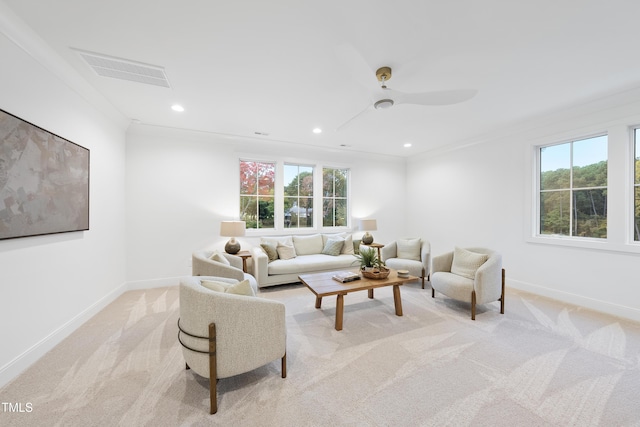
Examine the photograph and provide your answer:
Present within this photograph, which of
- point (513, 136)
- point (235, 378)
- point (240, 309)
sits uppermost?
point (513, 136)

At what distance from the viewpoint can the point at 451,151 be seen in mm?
5258

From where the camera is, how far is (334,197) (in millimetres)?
5859

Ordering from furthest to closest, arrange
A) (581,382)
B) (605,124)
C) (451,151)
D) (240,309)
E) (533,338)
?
(451,151) < (605,124) < (533,338) < (581,382) < (240,309)

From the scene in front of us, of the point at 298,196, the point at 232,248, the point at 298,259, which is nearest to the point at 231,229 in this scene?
the point at 232,248

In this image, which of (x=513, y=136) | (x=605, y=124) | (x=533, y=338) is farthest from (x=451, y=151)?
(x=533, y=338)

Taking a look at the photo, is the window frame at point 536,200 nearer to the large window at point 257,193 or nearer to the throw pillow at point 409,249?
the throw pillow at point 409,249

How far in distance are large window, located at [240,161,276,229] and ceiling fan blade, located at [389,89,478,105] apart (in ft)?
11.0

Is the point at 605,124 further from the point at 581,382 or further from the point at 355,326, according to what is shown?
the point at 355,326

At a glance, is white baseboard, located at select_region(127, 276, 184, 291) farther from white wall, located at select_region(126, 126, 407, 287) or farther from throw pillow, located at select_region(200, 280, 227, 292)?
throw pillow, located at select_region(200, 280, 227, 292)

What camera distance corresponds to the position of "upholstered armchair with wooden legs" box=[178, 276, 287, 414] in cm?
163

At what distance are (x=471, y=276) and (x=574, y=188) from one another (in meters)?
2.13

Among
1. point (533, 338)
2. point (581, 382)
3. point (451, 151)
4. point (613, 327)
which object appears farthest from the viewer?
point (451, 151)

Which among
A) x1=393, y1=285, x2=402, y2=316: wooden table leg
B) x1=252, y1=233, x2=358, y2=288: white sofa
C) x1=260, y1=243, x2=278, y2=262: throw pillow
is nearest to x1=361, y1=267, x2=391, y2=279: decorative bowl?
x1=393, y1=285, x2=402, y2=316: wooden table leg

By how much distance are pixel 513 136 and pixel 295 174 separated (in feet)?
13.4
